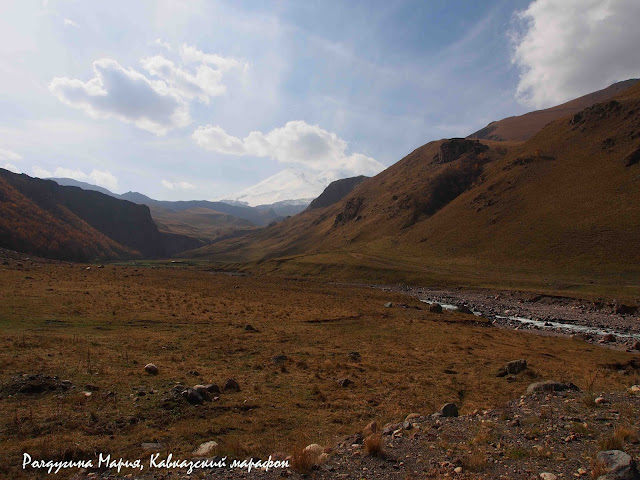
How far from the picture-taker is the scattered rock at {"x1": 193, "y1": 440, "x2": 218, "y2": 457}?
33.2 feet

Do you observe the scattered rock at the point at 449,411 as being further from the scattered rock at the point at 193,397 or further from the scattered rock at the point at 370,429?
the scattered rock at the point at 193,397

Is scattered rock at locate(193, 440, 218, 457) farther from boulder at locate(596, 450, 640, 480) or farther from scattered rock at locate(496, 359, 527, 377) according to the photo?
scattered rock at locate(496, 359, 527, 377)

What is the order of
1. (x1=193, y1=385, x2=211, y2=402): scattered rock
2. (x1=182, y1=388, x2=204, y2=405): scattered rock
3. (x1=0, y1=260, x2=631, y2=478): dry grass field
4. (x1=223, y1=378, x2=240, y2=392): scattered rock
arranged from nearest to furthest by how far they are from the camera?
(x1=0, y1=260, x2=631, y2=478): dry grass field < (x1=182, y1=388, x2=204, y2=405): scattered rock < (x1=193, y1=385, x2=211, y2=402): scattered rock < (x1=223, y1=378, x2=240, y2=392): scattered rock

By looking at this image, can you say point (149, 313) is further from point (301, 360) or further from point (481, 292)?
point (481, 292)

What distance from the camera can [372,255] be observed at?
396 feet

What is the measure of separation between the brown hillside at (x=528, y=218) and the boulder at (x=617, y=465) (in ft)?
223

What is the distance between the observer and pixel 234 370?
749 inches

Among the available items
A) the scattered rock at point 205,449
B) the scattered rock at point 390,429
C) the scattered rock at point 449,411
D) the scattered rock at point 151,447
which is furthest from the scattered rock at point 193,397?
the scattered rock at point 449,411

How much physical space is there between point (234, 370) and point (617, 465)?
1588 cm

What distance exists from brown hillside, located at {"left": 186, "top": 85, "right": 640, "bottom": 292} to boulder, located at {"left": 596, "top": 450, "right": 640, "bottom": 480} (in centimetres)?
6790

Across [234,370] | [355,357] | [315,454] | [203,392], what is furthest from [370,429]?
[355,357]

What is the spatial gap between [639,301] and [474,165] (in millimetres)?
126334

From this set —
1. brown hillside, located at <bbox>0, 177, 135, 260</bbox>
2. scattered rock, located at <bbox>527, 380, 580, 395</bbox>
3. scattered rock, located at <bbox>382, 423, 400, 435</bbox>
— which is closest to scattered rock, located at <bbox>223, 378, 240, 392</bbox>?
scattered rock, located at <bbox>382, 423, 400, 435</bbox>

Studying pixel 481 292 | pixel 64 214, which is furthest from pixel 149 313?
pixel 64 214
